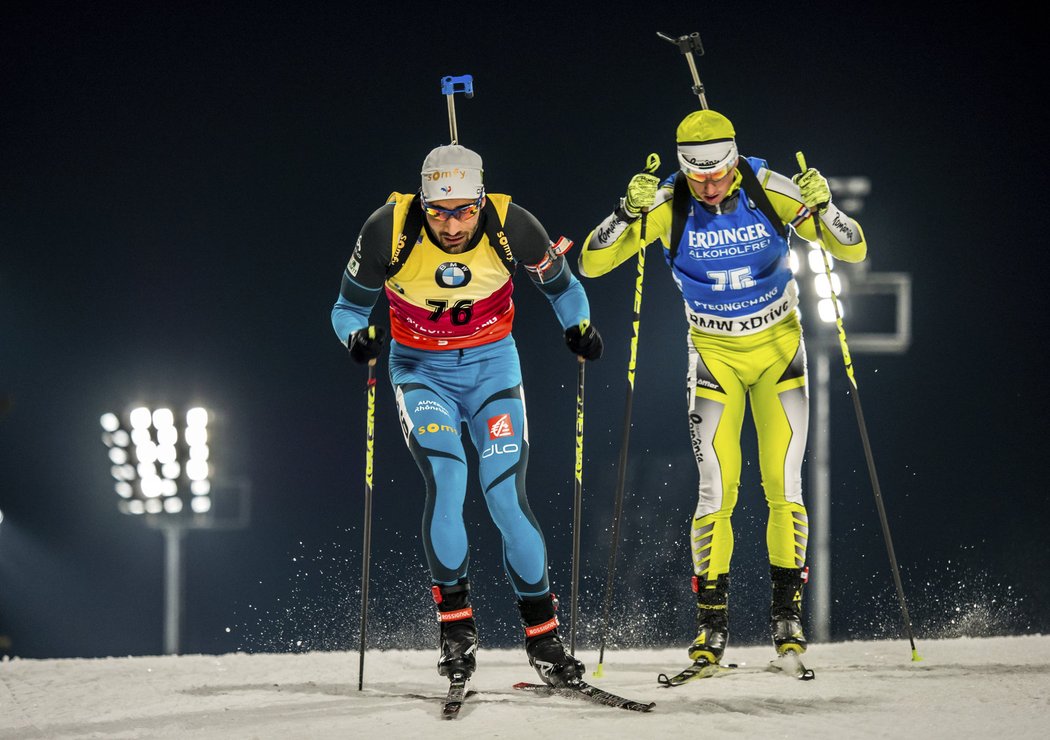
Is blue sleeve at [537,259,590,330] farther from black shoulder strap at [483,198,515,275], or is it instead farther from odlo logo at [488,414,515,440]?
odlo logo at [488,414,515,440]

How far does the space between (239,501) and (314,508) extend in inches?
37.1

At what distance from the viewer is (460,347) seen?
191 inches

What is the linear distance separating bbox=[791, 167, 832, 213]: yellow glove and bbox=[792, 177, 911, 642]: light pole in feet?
12.8

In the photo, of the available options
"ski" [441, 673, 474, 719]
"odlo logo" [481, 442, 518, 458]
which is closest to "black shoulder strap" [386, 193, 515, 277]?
"odlo logo" [481, 442, 518, 458]

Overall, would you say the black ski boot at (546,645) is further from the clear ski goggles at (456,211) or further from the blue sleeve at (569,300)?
the clear ski goggles at (456,211)

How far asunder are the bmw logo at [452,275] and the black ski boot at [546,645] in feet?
4.08

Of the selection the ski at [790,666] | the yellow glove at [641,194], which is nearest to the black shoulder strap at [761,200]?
the yellow glove at [641,194]

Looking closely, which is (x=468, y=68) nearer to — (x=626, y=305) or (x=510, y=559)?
(x=626, y=305)

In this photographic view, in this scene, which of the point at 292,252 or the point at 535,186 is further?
the point at 292,252

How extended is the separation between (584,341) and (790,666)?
162 cm

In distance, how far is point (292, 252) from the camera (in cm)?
1045

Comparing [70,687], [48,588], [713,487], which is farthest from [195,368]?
[713,487]

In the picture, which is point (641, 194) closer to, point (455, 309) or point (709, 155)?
point (709, 155)

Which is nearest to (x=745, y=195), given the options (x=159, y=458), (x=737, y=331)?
(x=737, y=331)
